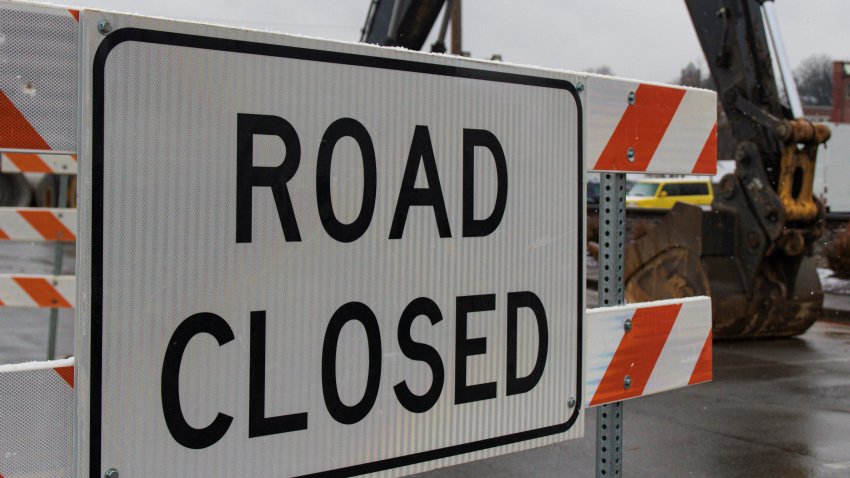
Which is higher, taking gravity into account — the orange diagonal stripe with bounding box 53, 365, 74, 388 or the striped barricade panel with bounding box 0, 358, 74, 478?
the orange diagonal stripe with bounding box 53, 365, 74, 388

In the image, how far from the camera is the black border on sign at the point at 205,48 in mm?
1644

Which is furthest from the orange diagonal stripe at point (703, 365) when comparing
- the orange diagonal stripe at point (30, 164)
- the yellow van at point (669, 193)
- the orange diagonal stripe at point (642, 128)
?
the yellow van at point (669, 193)

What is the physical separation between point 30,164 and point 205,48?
5997 millimetres

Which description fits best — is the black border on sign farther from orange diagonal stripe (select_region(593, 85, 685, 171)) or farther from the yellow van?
the yellow van

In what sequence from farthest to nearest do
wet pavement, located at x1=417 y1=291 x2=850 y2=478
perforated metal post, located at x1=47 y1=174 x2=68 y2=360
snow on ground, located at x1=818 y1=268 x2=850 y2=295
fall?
snow on ground, located at x1=818 y1=268 x2=850 y2=295, perforated metal post, located at x1=47 y1=174 x2=68 y2=360, wet pavement, located at x1=417 y1=291 x2=850 y2=478

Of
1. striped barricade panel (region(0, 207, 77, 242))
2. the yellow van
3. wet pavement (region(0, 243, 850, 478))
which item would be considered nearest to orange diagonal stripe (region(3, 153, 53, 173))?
striped barricade panel (region(0, 207, 77, 242))

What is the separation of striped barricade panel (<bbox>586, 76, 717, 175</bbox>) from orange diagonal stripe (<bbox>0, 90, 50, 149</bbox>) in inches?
51.7

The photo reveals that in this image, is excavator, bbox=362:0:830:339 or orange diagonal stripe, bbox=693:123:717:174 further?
excavator, bbox=362:0:830:339

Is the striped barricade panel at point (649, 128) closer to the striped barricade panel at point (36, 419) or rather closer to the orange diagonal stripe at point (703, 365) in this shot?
the orange diagonal stripe at point (703, 365)

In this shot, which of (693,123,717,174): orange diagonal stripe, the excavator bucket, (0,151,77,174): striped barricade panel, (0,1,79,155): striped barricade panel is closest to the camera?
(0,1,79,155): striped barricade panel

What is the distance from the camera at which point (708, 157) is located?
2811 mm

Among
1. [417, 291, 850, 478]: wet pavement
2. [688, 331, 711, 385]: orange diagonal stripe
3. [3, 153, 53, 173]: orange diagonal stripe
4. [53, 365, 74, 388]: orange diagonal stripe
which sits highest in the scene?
[3, 153, 53, 173]: orange diagonal stripe

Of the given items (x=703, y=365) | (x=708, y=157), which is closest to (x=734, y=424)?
(x=703, y=365)

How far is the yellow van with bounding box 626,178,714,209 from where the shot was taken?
29594 mm
